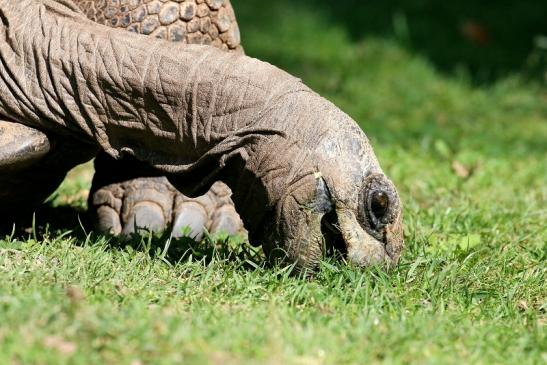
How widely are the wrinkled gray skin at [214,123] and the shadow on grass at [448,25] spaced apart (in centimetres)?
499

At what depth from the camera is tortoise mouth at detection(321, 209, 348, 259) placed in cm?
382

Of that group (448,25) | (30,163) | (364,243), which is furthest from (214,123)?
(448,25)

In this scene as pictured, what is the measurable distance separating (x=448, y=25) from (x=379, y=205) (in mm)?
6540

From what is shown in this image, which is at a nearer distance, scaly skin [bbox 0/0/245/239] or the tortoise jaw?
the tortoise jaw

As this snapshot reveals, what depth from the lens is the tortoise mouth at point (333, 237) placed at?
3818 mm

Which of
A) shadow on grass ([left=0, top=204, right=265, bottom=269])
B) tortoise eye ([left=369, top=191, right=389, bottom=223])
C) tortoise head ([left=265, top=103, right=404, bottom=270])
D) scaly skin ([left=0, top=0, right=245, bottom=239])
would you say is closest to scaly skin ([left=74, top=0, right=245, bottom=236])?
scaly skin ([left=0, top=0, right=245, bottom=239])

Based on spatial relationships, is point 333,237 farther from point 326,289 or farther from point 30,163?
point 30,163

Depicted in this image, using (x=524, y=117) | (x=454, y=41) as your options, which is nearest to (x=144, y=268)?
(x=524, y=117)

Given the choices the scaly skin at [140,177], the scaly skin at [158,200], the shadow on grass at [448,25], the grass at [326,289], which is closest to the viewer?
the grass at [326,289]

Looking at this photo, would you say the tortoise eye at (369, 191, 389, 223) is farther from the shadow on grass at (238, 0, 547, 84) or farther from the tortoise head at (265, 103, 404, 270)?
the shadow on grass at (238, 0, 547, 84)

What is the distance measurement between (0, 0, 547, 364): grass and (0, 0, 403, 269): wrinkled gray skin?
0.19 m

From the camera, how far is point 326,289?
3.90 metres

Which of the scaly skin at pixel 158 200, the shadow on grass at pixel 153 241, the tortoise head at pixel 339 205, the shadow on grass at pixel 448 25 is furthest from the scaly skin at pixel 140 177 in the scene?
the shadow on grass at pixel 448 25

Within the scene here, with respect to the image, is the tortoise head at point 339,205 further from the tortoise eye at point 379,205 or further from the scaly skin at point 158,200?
the scaly skin at point 158,200
